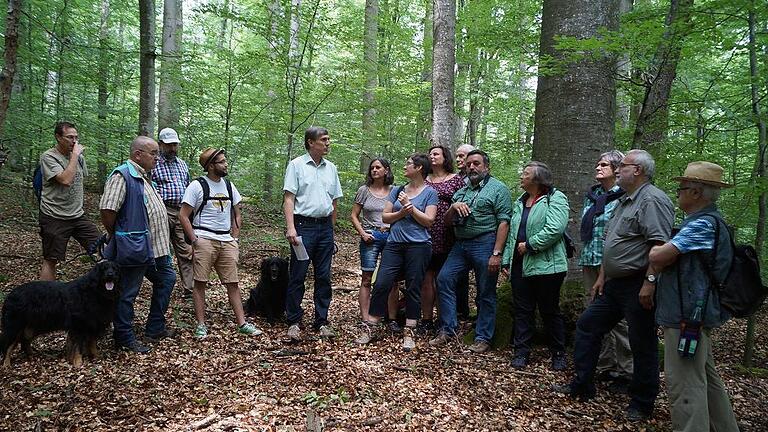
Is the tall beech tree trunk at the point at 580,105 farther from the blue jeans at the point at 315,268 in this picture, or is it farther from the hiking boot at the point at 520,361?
the blue jeans at the point at 315,268

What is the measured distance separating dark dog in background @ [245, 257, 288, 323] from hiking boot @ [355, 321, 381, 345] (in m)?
1.15

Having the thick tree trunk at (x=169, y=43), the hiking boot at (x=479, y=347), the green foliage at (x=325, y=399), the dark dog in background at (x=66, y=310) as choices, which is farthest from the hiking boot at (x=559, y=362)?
the thick tree trunk at (x=169, y=43)

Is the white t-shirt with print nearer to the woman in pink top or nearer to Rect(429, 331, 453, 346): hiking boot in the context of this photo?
the woman in pink top

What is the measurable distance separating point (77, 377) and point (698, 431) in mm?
4695

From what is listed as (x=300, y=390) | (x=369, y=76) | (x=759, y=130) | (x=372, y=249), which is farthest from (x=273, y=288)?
(x=369, y=76)

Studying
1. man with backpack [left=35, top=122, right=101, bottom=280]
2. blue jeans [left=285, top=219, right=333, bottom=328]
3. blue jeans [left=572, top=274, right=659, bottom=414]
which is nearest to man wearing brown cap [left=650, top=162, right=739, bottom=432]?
blue jeans [left=572, top=274, right=659, bottom=414]

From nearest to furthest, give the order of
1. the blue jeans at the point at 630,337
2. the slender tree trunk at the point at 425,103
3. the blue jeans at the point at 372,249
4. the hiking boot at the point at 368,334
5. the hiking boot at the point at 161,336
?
the blue jeans at the point at 630,337
the hiking boot at the point at 161,336
the hiking boot at the point at 368,334
the blue jeans at the point at 372,249
the slender tree trunk at the point at 425,103

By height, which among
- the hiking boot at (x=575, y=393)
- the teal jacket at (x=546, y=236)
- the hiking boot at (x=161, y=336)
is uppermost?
the teal jacket at (x=546, y=236)

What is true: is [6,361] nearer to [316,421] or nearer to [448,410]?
[316,421]

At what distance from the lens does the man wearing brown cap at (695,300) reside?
281 cm

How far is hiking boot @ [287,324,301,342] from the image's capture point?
4766 mm

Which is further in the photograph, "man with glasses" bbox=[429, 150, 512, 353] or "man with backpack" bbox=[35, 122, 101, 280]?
"man with backpack" bbox=[35, 122, 101, 280]

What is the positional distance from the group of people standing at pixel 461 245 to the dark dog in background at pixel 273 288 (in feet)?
1.63

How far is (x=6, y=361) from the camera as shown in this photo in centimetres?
400
